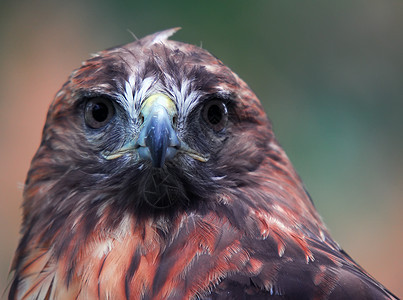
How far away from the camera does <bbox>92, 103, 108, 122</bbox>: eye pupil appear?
2.09 meters

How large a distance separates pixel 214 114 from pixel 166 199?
Answer: 1.13 feet

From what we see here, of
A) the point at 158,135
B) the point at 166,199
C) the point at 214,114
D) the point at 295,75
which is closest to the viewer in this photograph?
the point at 158,135

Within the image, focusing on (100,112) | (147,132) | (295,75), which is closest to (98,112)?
(100,112)

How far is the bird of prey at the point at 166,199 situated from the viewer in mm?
1803

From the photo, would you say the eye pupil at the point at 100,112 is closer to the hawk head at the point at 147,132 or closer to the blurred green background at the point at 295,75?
the hawk head at the point at 147,132

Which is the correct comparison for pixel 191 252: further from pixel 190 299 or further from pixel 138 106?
pixel 138 106

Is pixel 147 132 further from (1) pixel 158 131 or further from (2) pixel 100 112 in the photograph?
(2) pixel 100 112

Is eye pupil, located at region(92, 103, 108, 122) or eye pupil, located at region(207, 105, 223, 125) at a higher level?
eye pupil, located at region(207, 105, 223, 125)

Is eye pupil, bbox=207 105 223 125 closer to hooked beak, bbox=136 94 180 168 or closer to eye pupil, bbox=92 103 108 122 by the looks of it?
hooked beak, bbox=136 94 180 168

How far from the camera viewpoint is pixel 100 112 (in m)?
2.10

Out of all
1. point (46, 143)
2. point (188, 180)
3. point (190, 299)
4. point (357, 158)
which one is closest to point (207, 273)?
point (190, 299)

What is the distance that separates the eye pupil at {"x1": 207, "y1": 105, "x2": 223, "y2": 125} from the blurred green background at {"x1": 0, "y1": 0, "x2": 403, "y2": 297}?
288cm

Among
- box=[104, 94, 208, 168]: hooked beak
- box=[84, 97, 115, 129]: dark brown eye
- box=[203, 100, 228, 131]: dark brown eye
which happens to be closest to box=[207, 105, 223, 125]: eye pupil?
box=[203, 100, 228, 131]: dark brown eye

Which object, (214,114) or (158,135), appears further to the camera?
(214,114)
